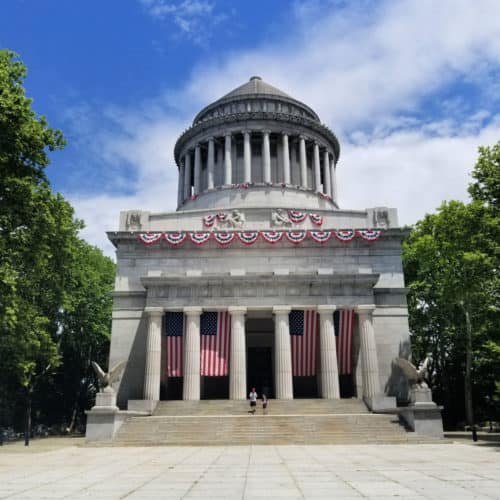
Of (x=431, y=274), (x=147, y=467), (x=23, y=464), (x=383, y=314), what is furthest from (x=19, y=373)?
(x=431, y=274)

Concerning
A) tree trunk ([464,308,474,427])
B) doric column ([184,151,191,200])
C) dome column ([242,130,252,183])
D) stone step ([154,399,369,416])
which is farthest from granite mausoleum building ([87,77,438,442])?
doric column ([184,151,191,200])

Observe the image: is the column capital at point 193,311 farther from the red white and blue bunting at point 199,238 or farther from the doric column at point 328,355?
the doric column at point 328,355

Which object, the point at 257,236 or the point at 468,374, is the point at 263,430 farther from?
the point at 468,374

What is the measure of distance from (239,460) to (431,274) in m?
33.1

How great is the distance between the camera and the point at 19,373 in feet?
107

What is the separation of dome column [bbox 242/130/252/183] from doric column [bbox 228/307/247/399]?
20.4m

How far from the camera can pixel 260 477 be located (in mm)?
11969

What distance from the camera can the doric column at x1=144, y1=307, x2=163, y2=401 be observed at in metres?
33.3

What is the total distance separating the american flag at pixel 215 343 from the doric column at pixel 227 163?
20280 millimetres

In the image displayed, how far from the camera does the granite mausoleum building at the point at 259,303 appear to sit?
3388cm

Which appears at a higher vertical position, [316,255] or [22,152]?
[22,152]

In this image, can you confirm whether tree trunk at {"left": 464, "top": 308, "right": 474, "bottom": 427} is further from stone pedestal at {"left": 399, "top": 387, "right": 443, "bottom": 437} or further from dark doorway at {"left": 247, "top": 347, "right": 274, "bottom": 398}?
dark doorway at {"left": 247, "top": 347, "right": 274, "bottom": 398}

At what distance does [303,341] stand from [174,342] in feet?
31.3

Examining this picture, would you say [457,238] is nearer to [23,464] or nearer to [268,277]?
[268,277]
